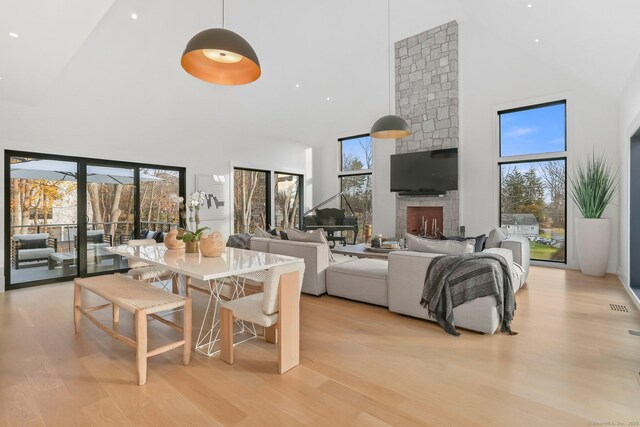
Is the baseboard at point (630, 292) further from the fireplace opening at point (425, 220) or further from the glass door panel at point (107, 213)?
the glass door panel at point (107, 213)

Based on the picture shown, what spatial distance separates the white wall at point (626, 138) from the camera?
153 inches

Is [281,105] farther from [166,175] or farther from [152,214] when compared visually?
[152,214]

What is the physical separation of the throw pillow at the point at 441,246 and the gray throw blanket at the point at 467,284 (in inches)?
5.3

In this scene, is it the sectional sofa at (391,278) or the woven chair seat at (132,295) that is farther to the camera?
the sectional sofa at (391,278)

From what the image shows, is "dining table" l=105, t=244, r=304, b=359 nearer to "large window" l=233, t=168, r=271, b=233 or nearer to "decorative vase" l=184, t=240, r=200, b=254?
"decorative vase" l=184, t=240, r=200, b=254

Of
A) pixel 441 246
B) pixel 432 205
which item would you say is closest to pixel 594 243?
pixel 432 205

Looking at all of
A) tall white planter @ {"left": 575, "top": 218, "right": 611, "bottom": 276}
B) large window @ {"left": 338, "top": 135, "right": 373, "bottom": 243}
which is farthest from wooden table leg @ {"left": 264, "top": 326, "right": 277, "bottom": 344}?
large window @ {"left": 338, "top": 135, "right": 373, "bottom": 243}

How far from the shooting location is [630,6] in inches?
123

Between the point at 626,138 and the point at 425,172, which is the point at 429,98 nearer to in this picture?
the point at 425,172

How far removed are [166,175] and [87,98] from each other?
1.83 metres

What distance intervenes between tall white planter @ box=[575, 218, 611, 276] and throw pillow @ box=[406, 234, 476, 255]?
3275mm

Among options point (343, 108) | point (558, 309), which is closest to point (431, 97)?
point (343, 108)

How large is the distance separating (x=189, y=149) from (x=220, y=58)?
15.4 feet

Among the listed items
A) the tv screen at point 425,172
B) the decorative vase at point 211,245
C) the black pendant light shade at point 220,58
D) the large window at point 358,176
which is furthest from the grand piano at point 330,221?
the black pendant light shade at point 220,58
